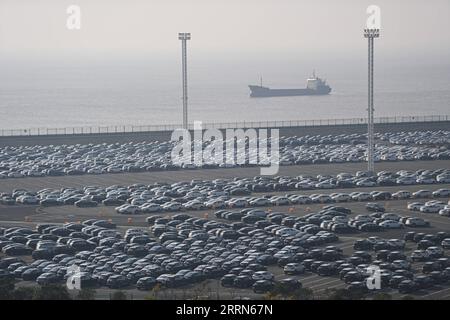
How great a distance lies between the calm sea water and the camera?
57781 mm

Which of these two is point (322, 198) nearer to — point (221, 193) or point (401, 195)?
point (401, 195)

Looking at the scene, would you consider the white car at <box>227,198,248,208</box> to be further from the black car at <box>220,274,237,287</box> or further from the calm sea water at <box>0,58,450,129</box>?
the calm sea water at <box>0,58,450,129</box>

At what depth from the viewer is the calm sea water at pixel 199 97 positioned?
57.8 m

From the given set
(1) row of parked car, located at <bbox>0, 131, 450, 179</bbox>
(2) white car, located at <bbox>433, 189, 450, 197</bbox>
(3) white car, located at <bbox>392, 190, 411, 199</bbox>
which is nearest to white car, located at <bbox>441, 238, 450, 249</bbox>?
(3) white car, located at <bbox>392, 190, 411, 199</bbox>

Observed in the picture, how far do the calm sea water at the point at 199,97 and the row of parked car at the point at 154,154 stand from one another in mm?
21578

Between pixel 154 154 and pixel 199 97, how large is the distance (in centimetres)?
4471

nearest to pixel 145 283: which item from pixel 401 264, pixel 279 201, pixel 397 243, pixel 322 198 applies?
pixel 401 264

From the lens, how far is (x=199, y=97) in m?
74.2

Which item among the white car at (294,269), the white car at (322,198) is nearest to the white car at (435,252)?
the white car at (294,269)
